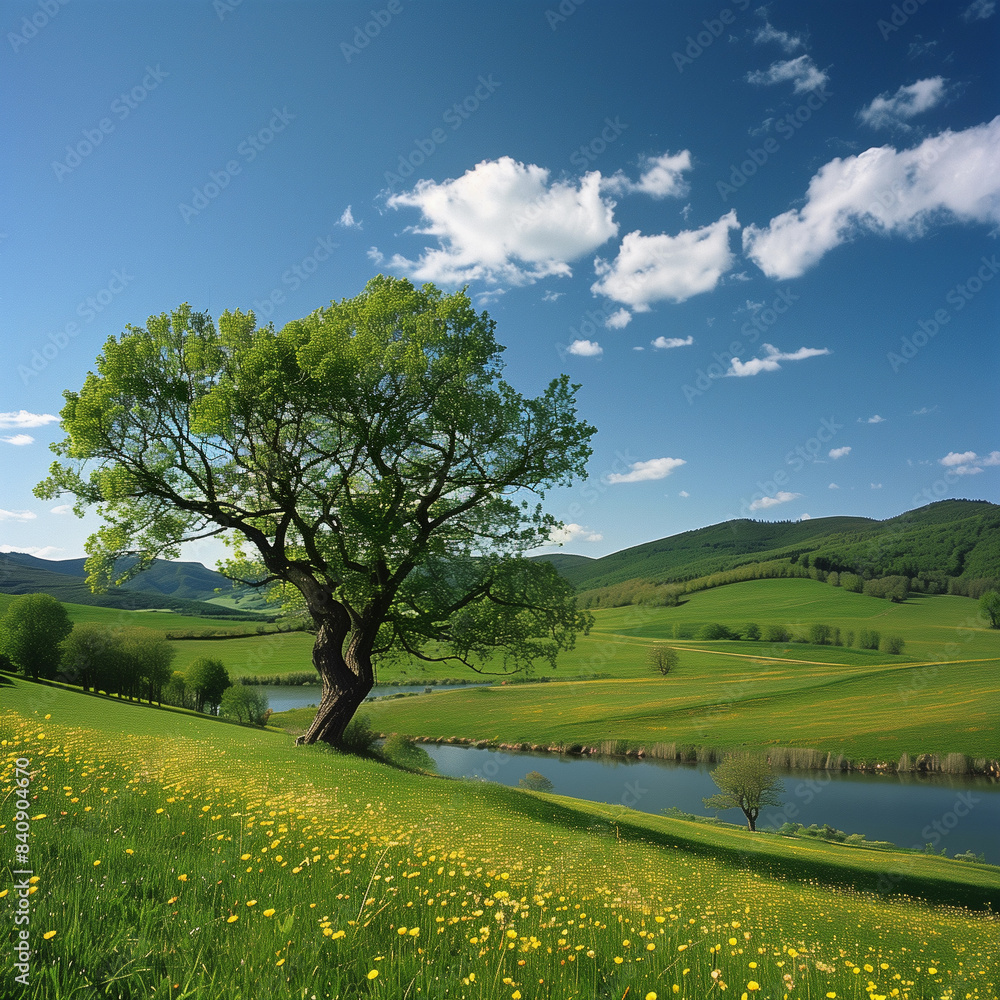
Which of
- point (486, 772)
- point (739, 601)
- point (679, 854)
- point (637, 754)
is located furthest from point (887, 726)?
point (739, 601)

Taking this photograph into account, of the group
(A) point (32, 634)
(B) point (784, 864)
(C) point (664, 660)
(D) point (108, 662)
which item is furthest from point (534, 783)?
(C) point (664, 660)

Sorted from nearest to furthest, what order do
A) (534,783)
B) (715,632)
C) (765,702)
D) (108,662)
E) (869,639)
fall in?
(534,783) < (108,662) < (765,702) < (869,639) < (715,632)

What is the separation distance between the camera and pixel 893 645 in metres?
121

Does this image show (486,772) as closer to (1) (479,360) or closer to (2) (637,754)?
(2) (637,754)

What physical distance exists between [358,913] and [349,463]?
56.4 feet

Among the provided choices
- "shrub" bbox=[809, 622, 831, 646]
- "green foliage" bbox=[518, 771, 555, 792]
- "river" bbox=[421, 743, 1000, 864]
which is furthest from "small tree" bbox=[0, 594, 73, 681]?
"shrub" bbox=[809, 622, 831, 646]

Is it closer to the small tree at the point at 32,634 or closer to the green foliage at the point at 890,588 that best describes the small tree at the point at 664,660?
the green foliage at the point at 890,588

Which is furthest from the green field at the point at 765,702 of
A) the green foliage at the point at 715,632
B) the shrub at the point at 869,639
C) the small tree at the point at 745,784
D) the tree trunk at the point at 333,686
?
the tree trunk at the point at 333,686

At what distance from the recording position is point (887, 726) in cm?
6781

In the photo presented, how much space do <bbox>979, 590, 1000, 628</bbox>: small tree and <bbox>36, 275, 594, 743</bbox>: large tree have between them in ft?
549

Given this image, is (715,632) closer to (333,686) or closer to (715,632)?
(715,632)

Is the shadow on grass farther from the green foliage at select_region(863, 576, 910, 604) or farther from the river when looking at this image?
the green foliage at select_region(863, 576, 910, 604)

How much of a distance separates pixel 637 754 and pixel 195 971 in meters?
73.7

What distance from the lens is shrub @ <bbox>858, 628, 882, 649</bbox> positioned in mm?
124738
